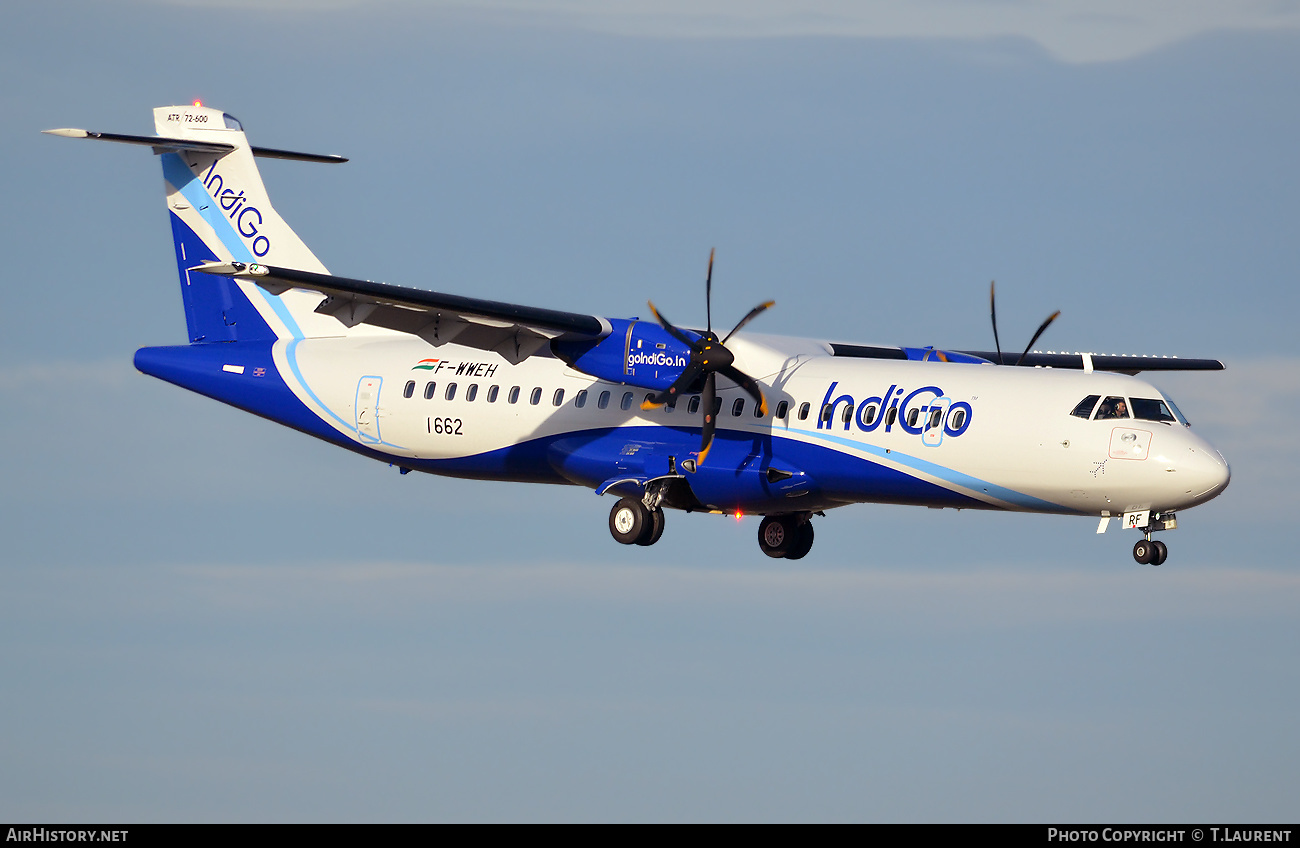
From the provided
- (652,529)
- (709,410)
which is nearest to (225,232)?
(652,529)

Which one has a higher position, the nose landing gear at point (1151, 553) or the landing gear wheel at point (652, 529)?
the landing gear wheel at point (652, 529)

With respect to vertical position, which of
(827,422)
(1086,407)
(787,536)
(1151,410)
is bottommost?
(787,536)

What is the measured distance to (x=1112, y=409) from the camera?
934 inches

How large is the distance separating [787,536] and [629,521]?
11.0ft

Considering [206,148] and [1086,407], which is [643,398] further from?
[206,148]

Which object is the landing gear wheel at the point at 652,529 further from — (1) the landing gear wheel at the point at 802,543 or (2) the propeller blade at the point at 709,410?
(1) the landing gear wheel at the point at 802,543

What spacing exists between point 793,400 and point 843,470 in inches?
56.9

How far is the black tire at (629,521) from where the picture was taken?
26766 millimetres

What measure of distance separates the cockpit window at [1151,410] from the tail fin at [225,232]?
617 inches

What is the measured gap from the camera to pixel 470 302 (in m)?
25.2

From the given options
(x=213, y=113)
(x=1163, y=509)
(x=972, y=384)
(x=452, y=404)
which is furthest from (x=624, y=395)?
(x=213, y=113)

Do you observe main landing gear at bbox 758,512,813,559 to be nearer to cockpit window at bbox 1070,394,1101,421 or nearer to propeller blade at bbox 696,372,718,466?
propeller blade at bbox 696,372,718,466

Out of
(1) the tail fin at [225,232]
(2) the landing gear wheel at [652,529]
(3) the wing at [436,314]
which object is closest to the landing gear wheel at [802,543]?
(2) the landing gear wheel at [652,529]

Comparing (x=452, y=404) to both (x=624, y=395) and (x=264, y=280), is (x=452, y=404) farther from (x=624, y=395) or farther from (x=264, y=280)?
(x=264, y=280)
